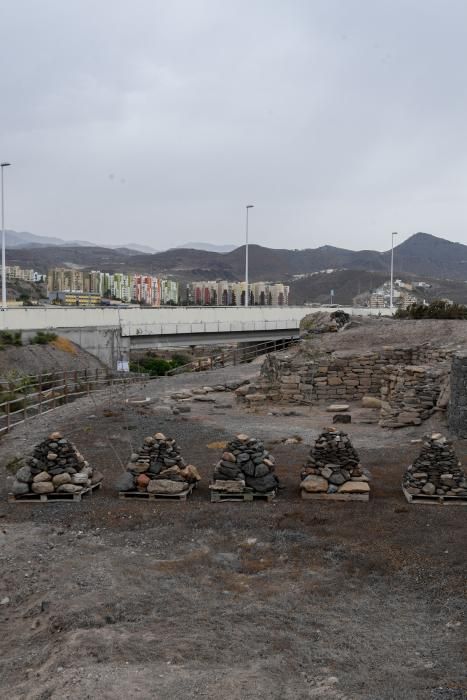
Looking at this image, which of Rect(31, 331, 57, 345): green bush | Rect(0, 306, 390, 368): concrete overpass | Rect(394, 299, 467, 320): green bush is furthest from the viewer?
Rect(0, 306, 390, 368): concrete overpass

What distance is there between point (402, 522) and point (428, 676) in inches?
167

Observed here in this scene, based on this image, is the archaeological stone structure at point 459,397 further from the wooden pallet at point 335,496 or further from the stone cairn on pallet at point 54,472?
the stone cairn on pallet at point 54,472

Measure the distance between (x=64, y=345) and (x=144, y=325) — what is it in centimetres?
545

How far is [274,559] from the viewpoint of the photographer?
886 cm

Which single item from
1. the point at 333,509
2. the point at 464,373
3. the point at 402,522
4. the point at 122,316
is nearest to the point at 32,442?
the point at 333,509

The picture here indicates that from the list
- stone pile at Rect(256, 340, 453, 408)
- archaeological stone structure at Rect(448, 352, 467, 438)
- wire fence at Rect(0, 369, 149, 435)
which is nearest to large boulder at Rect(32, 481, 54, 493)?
wire fence at Rect(0, 369, 149, 435)

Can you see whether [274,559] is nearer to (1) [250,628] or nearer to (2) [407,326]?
(1) [250,628]

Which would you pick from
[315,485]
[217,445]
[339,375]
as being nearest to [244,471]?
[315,485]

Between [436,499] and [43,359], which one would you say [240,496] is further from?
[43,359]

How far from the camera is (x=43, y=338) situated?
1280 inches

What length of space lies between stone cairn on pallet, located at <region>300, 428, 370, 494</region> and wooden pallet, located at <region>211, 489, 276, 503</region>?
65 cm

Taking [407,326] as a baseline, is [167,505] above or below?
below

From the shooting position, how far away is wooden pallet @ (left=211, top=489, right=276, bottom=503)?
11344 mm

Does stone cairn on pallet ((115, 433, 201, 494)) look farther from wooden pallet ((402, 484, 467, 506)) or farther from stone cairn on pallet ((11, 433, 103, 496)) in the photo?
wooden pallet ((402, 484, 467, 506))
